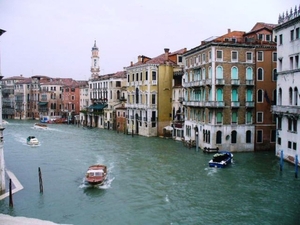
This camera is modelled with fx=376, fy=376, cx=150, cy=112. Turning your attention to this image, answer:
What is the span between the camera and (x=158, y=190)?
17.7 meters

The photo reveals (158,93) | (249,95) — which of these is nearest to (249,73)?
(249,95)

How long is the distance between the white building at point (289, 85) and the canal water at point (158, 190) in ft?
4.75

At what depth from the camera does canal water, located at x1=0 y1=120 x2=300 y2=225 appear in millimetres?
14188

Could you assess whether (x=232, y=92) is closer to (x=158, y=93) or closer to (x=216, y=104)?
(x=216, y=104)

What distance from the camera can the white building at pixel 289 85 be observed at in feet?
72.1

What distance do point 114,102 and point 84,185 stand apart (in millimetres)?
32792

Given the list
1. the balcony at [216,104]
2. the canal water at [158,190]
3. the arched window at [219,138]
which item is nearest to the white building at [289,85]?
the canal water at [158,190]

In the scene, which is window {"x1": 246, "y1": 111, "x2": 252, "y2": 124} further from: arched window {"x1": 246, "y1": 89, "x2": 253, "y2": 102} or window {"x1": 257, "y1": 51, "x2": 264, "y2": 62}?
→ window {"x1": 257, "y1": 51, "x2": 264, "y2": 62}

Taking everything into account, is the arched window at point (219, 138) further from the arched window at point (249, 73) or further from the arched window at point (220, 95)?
the arched window at point (249, 73)

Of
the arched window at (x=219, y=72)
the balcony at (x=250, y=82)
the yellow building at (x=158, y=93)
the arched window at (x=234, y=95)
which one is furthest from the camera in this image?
the yellow building at (x=158, y=93)

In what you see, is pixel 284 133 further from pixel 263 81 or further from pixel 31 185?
pixel 31 185

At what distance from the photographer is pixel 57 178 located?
66.2 ft

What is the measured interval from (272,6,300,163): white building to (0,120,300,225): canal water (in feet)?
4.75

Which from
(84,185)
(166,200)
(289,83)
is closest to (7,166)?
(84,185)
